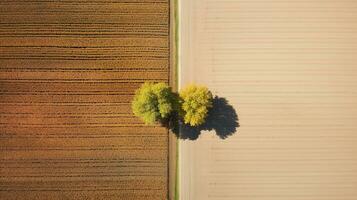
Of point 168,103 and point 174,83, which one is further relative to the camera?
point 174,83

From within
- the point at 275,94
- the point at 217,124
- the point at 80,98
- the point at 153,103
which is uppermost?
the point at 275,94

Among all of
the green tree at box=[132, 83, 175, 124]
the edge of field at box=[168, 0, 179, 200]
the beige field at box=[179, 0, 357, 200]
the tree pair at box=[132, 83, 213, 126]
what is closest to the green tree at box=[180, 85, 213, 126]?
the tree pair at box=[132, 83, 213, 126]

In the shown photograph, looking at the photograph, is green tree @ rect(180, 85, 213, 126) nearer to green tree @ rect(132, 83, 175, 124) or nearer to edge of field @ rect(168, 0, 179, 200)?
green tree @ rect(132, 83, 175, 124)

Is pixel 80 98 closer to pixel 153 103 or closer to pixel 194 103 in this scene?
pixel 153 103

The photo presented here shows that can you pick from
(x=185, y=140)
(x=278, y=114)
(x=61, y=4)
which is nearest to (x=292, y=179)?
(x=278, y=114)

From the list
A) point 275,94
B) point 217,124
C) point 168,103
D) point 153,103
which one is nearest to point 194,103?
point 168,103

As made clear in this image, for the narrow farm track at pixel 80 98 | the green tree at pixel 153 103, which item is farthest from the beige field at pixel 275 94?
the green tree at pixel 153 103
